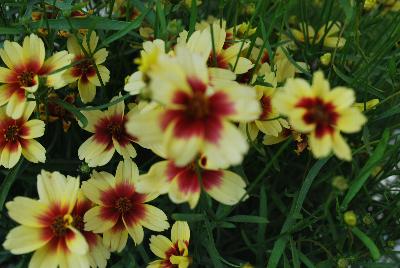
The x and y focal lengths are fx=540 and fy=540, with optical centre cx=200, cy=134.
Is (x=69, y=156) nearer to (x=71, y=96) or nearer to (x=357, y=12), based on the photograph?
(x=71, y=96)

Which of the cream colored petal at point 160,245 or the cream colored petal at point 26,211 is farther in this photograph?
the cream colored petal at point 160,245

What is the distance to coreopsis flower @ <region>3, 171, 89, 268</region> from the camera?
0.68 meters

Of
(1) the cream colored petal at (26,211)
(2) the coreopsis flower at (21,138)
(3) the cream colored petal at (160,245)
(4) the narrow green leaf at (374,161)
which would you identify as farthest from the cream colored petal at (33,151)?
(4) the narrow green leaf at (374,161)

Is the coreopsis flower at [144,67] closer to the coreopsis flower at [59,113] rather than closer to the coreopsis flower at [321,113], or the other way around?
the coreopsis flower at [321,113]

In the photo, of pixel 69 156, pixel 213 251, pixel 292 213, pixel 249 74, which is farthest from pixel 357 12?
pixel 69 156

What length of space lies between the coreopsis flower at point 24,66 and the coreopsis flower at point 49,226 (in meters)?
0.16

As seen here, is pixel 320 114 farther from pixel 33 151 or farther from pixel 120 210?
pixel 33 151

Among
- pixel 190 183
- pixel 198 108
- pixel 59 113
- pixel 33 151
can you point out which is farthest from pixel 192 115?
pixel 59 113

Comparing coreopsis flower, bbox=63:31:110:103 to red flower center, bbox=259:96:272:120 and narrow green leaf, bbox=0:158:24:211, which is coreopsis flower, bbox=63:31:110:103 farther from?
red flower center, bbox=259:96:272:120

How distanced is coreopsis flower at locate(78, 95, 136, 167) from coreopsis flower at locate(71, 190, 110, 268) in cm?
6

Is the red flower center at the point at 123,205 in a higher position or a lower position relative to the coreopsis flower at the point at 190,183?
lower

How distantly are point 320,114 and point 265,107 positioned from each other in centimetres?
23

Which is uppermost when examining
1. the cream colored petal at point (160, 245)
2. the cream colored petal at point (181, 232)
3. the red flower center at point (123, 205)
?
the red flower center at point (123, 205)

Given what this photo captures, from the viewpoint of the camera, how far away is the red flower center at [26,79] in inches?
31.9
